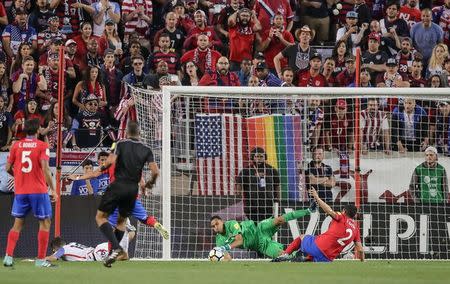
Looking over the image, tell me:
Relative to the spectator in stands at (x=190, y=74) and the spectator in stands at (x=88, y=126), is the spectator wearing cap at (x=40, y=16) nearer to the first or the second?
the spectator in stands at (x=88, y=126)

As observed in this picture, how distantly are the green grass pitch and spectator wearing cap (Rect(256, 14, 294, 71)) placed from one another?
8045 millimetres

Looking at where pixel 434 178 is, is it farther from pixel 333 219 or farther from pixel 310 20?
pixel 310 20

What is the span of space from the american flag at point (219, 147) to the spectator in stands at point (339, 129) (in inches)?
56.3

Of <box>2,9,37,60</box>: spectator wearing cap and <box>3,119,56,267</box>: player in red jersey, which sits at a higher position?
<box>2,9,37,60</box>: spectator wearing cap

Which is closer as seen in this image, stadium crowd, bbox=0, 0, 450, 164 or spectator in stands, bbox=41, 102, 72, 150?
stadium crowd, bbox=0, 0, 450, 164

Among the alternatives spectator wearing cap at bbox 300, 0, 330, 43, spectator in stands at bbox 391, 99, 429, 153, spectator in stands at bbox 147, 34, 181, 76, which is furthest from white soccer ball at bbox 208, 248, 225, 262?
spectator wearing cap at bbox 300, 0, 330, 43

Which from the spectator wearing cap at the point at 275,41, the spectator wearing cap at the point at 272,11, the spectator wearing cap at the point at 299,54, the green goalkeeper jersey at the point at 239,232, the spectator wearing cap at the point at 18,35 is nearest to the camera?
the green goalkeeper jersey at the point at 239,232

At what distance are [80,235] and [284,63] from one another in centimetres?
627

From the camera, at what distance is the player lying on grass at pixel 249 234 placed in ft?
72.1

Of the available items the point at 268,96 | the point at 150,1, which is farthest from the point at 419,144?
the point at 150,1

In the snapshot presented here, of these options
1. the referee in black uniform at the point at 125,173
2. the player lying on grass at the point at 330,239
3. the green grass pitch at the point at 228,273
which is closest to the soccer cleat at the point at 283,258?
the player lying on grass at the point at 330,239

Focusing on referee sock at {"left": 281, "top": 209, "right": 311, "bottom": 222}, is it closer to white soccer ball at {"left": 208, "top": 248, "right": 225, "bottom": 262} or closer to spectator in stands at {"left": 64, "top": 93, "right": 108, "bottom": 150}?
white soccer ball at {"left": 208, "top": 248, "right": 225, "bottom": 262}

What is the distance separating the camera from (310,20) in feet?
94.9

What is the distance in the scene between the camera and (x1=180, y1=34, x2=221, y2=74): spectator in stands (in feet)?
88.4
